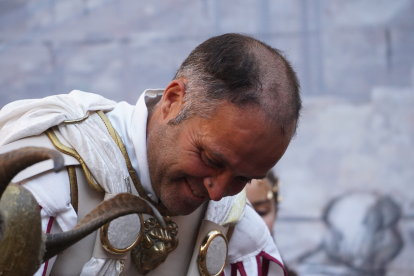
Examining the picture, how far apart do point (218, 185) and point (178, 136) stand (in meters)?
0.23

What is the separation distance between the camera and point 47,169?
145cm

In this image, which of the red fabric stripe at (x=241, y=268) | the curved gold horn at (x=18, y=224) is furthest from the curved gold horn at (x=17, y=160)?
the red fabric stripe at (x=241, y=268)

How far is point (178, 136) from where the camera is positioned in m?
1.64

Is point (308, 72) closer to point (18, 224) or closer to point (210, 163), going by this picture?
point (210, 163)

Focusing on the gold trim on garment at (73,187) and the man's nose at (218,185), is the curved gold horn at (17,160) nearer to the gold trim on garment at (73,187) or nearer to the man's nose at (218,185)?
the gold trim on garment at (73,187)

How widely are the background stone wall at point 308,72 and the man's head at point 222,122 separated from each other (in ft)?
11.1

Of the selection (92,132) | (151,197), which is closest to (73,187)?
(92,132)

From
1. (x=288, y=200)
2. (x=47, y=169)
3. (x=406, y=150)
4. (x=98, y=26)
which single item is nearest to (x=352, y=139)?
(x=406, y=150)

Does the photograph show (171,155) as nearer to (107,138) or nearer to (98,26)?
(107,138)

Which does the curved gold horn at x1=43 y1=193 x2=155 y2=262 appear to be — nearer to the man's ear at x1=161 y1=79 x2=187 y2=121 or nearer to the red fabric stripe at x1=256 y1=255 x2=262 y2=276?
the man's ear at x1=161 y1=79 x2=187 y2=121

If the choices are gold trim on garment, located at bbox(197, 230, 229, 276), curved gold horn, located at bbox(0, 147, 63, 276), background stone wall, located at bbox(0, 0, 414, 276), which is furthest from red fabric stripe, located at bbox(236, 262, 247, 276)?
background stone wall, located at bbox(0, 0, 414, 276)

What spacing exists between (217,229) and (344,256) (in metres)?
3.24

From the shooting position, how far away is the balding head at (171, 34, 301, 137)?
1.53 metres

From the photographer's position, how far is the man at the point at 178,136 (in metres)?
1.50
